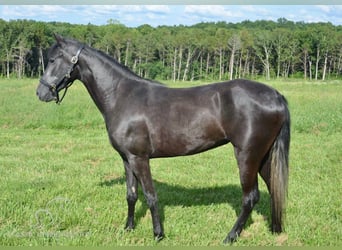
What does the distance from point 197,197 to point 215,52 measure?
76.0m

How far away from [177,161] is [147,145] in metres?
4.07

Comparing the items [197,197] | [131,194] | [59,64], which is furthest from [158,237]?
[59,64]

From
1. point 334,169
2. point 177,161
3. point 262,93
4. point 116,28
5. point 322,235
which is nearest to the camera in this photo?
point 262,93

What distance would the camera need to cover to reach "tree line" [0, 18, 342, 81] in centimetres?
6756

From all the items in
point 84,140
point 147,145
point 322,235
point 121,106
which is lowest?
point 84,140

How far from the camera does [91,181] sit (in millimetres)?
6180

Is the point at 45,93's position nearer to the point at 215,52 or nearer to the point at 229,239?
the point at 229,239

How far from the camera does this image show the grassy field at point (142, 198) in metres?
4.14

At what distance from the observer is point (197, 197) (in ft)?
18.3

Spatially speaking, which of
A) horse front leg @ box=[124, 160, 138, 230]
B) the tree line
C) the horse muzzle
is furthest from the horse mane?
the tree line

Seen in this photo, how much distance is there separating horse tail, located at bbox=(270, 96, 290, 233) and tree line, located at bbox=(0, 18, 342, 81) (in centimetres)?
6309

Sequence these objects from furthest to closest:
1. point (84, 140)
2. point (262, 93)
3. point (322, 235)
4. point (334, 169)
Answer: point (84, 140)
point (334, 169)
point (322, 235)
point (262, 93)

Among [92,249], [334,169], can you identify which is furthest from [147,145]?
[334,169]

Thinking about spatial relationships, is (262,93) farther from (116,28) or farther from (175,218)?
(116,28)
